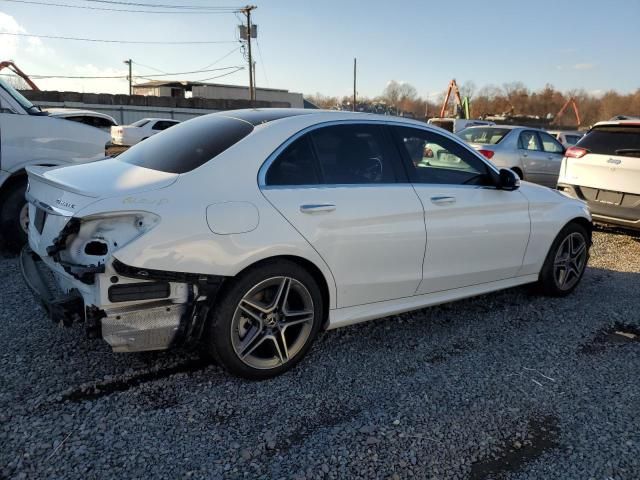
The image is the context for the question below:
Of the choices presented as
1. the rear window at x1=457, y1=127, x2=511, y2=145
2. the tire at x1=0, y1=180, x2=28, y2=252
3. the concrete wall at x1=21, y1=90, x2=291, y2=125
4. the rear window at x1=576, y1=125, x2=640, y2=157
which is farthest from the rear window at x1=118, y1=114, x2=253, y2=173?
the concrete wall at x1=21, y1=90, x2=291, y2=125

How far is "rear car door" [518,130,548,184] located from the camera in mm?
10336

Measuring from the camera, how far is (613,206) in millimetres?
6637

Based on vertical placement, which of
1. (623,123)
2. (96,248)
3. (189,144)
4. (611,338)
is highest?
(623,123)

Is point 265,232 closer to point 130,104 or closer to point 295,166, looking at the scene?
point 295,166

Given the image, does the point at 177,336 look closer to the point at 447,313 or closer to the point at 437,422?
the point at 437,422

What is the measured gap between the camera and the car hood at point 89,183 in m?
2.71

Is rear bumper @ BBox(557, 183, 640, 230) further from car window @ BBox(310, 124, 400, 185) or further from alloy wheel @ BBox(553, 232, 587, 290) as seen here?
car window @ BBox(310, 124, 400, 185)

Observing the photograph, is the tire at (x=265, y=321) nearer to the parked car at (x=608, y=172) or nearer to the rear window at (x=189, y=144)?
the rear window at (x=189, y=144)

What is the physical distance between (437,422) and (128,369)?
187 cm

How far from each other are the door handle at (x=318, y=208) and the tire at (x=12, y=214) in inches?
149

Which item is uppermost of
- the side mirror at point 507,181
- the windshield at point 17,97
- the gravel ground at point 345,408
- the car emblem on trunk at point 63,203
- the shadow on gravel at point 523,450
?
the windshield at point 17,97

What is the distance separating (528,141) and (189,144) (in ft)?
30.1

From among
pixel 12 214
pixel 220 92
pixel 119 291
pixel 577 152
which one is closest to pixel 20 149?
pixel 12 214

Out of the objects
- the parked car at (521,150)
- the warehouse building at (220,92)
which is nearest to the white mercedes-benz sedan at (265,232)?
the parked car at (521,150)
